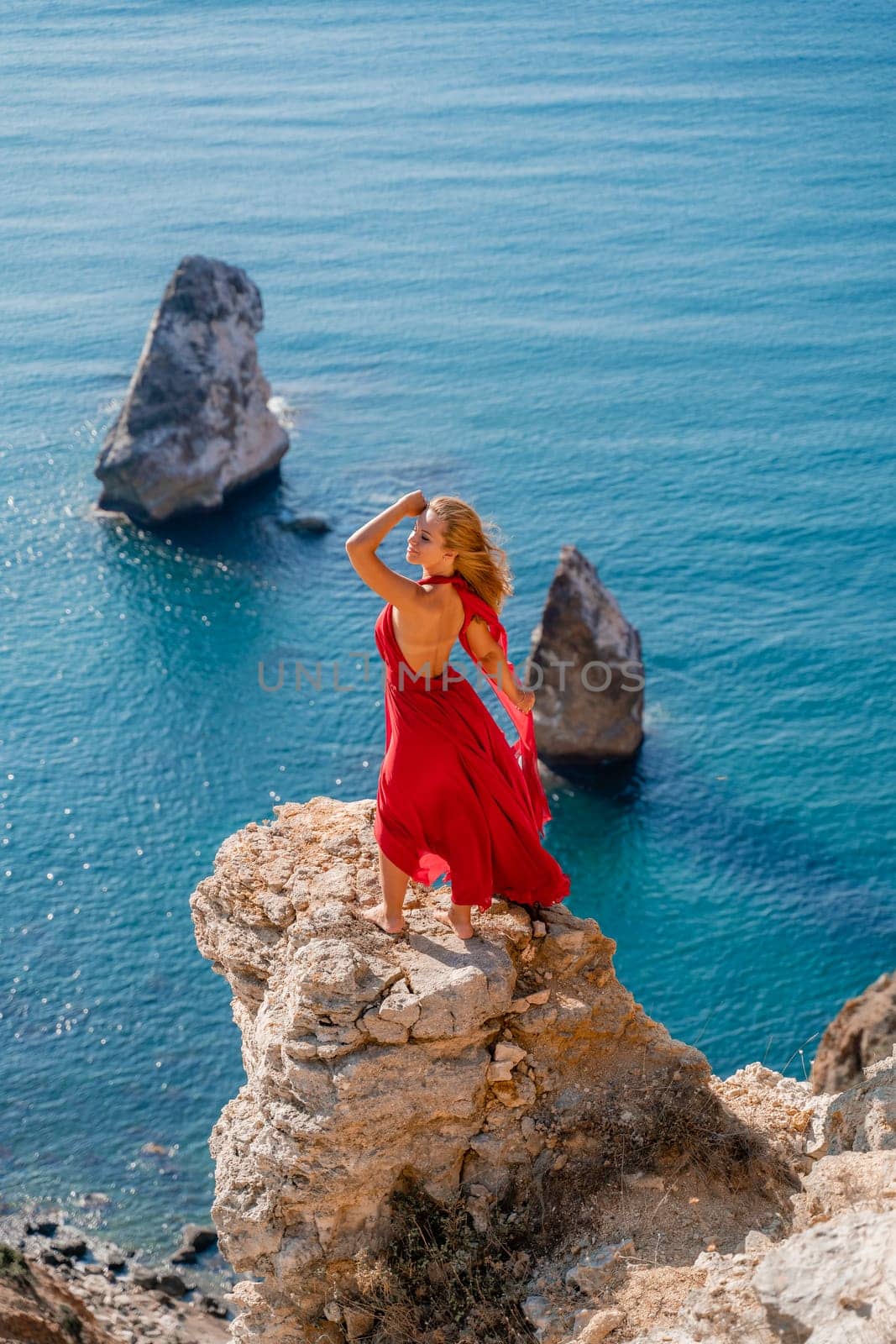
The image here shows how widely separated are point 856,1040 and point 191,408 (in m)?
37.9

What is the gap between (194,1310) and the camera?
979 inches

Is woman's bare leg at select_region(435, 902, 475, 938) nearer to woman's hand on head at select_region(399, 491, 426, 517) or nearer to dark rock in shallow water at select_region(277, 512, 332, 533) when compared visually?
woman's hand on head at select_region(399, 491, 426, 517)

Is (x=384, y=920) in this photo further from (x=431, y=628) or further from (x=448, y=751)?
(x=431, y=628)

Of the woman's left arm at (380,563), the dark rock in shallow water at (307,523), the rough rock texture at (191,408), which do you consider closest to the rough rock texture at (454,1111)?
the woman's left arm at (380,563)

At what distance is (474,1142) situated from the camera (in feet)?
34.5

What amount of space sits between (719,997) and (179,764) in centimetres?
1741

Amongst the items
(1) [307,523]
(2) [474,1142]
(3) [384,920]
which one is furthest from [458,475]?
(2) [474,1142]

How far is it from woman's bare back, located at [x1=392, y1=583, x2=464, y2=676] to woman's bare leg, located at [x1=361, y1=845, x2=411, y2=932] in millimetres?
1453

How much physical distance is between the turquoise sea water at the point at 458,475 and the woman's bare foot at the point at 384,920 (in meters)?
11.0

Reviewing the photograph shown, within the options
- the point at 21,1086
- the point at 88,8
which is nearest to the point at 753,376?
the point at 21,1086

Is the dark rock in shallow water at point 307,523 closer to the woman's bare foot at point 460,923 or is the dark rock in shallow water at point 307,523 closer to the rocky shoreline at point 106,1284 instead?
the rocky shoreline at point 106,1284

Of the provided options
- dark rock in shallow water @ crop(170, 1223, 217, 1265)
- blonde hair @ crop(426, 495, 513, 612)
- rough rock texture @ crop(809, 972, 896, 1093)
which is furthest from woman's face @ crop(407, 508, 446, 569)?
dark rock in shallow water @ crop(170, 1223, 217, 1265)

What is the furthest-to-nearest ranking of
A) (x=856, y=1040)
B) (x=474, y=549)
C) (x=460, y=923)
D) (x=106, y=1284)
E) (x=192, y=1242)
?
(x=192, y=1242) < (x=106, y=1284) < (x=856, y=1040) < (x=460, y=923) < (x=474, y=549)

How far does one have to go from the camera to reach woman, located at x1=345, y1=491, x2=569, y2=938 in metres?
10.1
